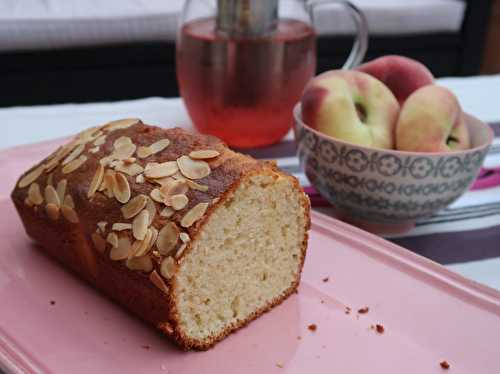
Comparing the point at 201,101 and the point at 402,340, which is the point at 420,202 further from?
the point at 201,101

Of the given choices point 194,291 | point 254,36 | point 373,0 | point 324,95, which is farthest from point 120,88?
point 194,291

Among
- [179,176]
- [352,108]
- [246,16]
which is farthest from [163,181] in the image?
[246,16]

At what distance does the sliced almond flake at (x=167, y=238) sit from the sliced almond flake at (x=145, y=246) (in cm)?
1

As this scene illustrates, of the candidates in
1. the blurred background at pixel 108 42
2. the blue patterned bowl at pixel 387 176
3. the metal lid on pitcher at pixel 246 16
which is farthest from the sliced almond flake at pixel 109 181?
the blurred background at pixel 108 42

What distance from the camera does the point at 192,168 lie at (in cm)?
80

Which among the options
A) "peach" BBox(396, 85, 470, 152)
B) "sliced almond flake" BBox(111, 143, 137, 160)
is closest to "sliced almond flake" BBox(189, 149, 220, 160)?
"sliced almond flake" BBox(111, 143, 137, 160)

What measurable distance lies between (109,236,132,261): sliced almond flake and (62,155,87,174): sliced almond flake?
0.17m

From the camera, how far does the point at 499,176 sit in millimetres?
1172

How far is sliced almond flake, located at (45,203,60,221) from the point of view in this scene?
34.1 inches

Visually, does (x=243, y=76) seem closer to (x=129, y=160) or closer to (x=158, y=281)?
(x=129, y=160)

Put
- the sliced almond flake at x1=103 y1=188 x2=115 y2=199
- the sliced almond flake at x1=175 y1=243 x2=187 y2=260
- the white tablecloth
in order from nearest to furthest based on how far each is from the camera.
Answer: the sliced almond flake at x1=175 y1=243 x2=187 y2=260 < the sliced almond flake at x1=103 y1=188 x2=115 y2=199 < the white tablecloth

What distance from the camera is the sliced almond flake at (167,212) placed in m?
0.74

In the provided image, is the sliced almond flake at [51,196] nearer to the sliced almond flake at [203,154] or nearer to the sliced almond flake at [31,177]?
the sliced almond flake at [31,177]

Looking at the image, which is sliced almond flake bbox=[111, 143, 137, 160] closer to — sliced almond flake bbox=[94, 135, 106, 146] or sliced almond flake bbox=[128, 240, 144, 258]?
sliced almond flake bbox=[94, 135, 106, 146]
